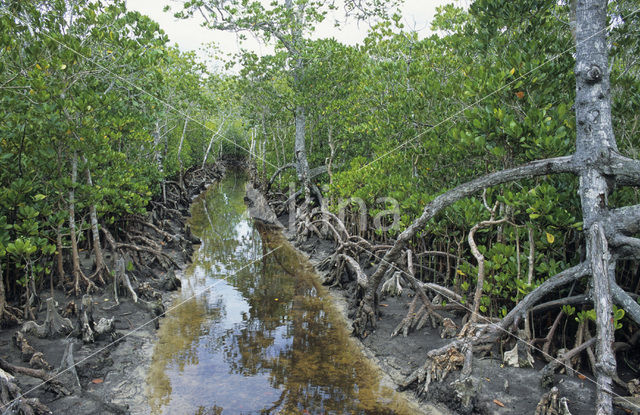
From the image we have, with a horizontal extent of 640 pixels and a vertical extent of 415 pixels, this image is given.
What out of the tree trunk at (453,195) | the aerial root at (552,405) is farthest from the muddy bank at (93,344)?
the aerial root at (552,405)

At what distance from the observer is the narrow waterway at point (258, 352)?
4.89 metres

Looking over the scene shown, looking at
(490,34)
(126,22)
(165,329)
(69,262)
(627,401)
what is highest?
(126,22)

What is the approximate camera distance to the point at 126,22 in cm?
738

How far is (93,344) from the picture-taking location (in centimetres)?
559

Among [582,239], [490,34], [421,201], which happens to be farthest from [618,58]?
[421,201]

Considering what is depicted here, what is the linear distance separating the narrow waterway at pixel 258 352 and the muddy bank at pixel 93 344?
274 millimetres

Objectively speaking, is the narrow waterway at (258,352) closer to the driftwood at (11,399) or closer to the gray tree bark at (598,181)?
the driftwood at (11,399)

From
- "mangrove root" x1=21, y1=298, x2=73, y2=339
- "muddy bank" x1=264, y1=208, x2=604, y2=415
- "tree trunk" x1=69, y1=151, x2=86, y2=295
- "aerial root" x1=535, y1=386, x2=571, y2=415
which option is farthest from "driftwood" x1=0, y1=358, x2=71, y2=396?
"aerial root" x1=535, y1=386, x2=571, y2=415

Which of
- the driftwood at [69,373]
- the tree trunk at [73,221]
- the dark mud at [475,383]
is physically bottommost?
the driftwood at [69,373]

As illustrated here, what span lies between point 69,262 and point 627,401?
26.5ft

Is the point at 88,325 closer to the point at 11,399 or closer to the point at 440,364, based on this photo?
the point at 11,399

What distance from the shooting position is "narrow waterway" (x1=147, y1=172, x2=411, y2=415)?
4895 mm

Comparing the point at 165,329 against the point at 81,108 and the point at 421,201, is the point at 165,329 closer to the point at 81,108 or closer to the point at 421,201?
the point at 81,108

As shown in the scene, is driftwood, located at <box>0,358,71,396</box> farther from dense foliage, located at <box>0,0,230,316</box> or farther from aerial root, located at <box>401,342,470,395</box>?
aerial root, located at <box>401,342,470,395</box>
